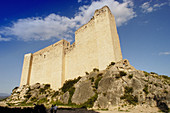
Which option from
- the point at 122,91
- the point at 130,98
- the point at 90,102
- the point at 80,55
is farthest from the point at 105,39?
the point at 130,98

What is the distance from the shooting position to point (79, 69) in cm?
2367

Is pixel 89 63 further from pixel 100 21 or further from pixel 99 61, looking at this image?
pixel 100 21

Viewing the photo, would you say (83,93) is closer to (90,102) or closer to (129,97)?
(90,102)

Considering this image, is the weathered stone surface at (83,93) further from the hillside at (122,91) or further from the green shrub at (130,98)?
the green shrub at (130,98)

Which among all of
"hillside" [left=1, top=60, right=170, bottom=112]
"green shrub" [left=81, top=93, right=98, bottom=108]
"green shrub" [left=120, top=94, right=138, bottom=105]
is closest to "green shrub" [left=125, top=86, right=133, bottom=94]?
"hillside" [left=1, top=60, right=170, bottom=112]

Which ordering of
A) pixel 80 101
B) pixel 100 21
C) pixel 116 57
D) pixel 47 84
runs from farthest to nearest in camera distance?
pixel 47 84 < pixel 100 21 < pixel 116 57 < pixel 80 101

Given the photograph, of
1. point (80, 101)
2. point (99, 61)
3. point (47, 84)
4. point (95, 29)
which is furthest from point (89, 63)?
point (47, 84)

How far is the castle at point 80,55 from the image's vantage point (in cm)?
2033

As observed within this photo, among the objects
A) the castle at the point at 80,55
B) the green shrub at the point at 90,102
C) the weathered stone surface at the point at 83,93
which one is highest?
the castle at the point at 80,55

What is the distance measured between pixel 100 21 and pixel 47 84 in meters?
19.1

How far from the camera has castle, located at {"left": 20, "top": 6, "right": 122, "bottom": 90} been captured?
66.7 ft

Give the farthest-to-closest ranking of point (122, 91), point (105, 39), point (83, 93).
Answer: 1. point (105, 39)
2. point (83, 93)
3. point (122, 91)

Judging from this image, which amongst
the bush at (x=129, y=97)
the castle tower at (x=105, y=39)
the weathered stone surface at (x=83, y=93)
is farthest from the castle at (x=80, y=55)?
the bush at (x=129, y=97)

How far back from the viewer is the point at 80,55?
24.3 meters
